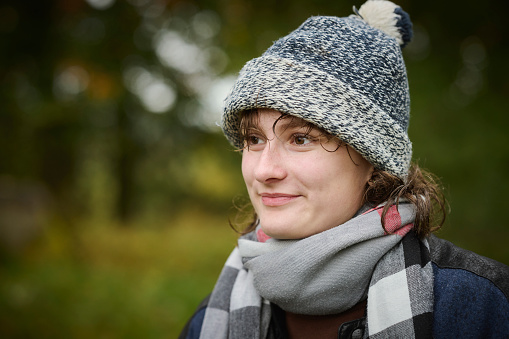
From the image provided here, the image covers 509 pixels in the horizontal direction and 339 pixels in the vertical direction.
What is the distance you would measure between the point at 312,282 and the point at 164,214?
9.59 metres

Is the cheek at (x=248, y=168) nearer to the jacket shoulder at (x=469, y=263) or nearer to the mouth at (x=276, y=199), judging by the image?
the mouth at (x=276, y=199)

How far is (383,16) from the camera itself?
1834 mm

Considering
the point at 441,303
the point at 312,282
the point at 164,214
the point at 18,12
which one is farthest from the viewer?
the point at 164,214

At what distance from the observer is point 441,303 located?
1.43m

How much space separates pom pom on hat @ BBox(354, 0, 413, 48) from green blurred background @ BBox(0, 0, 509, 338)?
1.27m

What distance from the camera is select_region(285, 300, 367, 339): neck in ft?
5.34

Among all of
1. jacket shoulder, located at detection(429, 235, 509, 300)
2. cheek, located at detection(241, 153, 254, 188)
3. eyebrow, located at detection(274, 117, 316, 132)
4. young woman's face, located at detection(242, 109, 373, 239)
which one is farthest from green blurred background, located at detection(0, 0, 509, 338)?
jacket shoulder, located at detection(429, 235, 509, 300)

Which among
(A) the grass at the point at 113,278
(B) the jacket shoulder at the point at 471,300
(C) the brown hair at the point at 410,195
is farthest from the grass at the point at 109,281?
(B) the jacket shoulder at the point at 471,300

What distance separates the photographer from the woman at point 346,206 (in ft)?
4.74

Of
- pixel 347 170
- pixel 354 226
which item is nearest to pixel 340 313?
pixel 354 226

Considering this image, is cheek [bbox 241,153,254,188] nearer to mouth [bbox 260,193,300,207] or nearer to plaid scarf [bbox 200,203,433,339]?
mouth [bbox 260,193,300,207]

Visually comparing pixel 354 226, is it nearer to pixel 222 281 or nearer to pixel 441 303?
pixel 441 303

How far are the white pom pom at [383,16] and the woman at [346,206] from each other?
11 cm

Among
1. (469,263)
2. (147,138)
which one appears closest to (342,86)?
(469,263)
